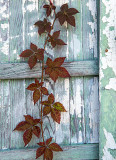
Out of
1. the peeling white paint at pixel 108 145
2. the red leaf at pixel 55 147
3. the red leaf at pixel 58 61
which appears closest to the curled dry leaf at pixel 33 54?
the red leaf at pixel 58 61

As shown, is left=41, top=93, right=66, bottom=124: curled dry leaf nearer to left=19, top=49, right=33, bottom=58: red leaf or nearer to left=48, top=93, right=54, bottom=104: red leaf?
left=48, top=93, right=54, bottom=104: red leaf

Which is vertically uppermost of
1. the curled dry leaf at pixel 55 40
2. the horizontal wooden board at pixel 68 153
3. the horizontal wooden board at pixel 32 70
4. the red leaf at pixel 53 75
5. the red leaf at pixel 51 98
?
the curled dry leaf at pixel 55 40

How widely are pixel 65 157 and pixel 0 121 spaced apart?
532 millimetres

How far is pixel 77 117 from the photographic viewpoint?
1307 mm

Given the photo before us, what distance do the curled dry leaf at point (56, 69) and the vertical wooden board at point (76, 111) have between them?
0.14 meters

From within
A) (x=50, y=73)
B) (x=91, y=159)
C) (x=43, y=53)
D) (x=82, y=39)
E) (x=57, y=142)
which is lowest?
(x=91, y=159)

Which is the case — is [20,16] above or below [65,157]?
above

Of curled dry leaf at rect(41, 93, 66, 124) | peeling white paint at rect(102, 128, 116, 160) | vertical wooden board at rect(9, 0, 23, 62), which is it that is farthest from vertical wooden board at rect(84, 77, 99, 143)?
vertical wooden board at rect(9, 0, 23, 62)

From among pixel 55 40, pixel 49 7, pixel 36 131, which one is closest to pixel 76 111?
pixel 36 131

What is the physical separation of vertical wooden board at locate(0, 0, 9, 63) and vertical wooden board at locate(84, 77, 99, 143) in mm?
613

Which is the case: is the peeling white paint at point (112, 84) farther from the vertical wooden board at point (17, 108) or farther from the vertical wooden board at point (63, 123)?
the vertical wooden board at point (17, 108)

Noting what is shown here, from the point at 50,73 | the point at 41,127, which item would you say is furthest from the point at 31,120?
the point at 50,73

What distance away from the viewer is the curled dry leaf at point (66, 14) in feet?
4.05

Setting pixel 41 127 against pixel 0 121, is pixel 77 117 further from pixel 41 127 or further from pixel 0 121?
pixel 0 121
